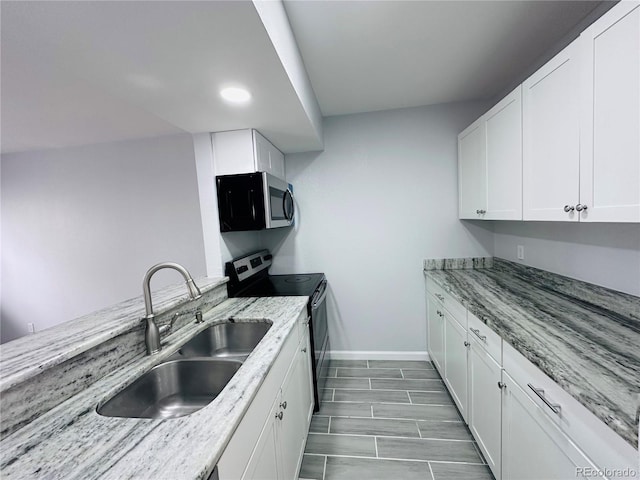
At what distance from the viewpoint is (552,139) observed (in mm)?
1296

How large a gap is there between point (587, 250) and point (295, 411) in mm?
1931

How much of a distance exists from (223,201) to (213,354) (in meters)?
1.06

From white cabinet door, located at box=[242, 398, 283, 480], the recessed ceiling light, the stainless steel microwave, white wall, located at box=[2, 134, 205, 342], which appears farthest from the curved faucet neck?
white wall, located at box=[2, 134, 205, 342]

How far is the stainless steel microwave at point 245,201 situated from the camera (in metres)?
1.87

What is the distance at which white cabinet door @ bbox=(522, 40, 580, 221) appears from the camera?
1163 mm

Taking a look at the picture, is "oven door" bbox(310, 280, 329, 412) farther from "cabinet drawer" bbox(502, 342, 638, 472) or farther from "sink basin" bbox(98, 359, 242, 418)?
"cabinet drawer" bbox(502, 342, 638, 472)

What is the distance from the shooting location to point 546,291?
5.58 ft

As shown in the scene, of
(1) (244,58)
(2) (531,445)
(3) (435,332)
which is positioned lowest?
(3) (435,332)

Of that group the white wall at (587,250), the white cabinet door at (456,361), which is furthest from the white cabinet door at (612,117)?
the white cabinet door at (456,361)

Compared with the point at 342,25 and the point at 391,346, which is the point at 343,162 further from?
the point at 391,346

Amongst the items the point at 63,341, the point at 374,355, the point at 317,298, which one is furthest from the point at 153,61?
the point at 374,355

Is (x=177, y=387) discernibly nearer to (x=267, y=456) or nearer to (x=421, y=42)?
(x=267, y=456)

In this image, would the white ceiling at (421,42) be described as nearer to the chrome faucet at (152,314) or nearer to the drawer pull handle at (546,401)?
the chrome faucet at (152,314)

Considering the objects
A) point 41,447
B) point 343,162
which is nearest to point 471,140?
point 343,162
